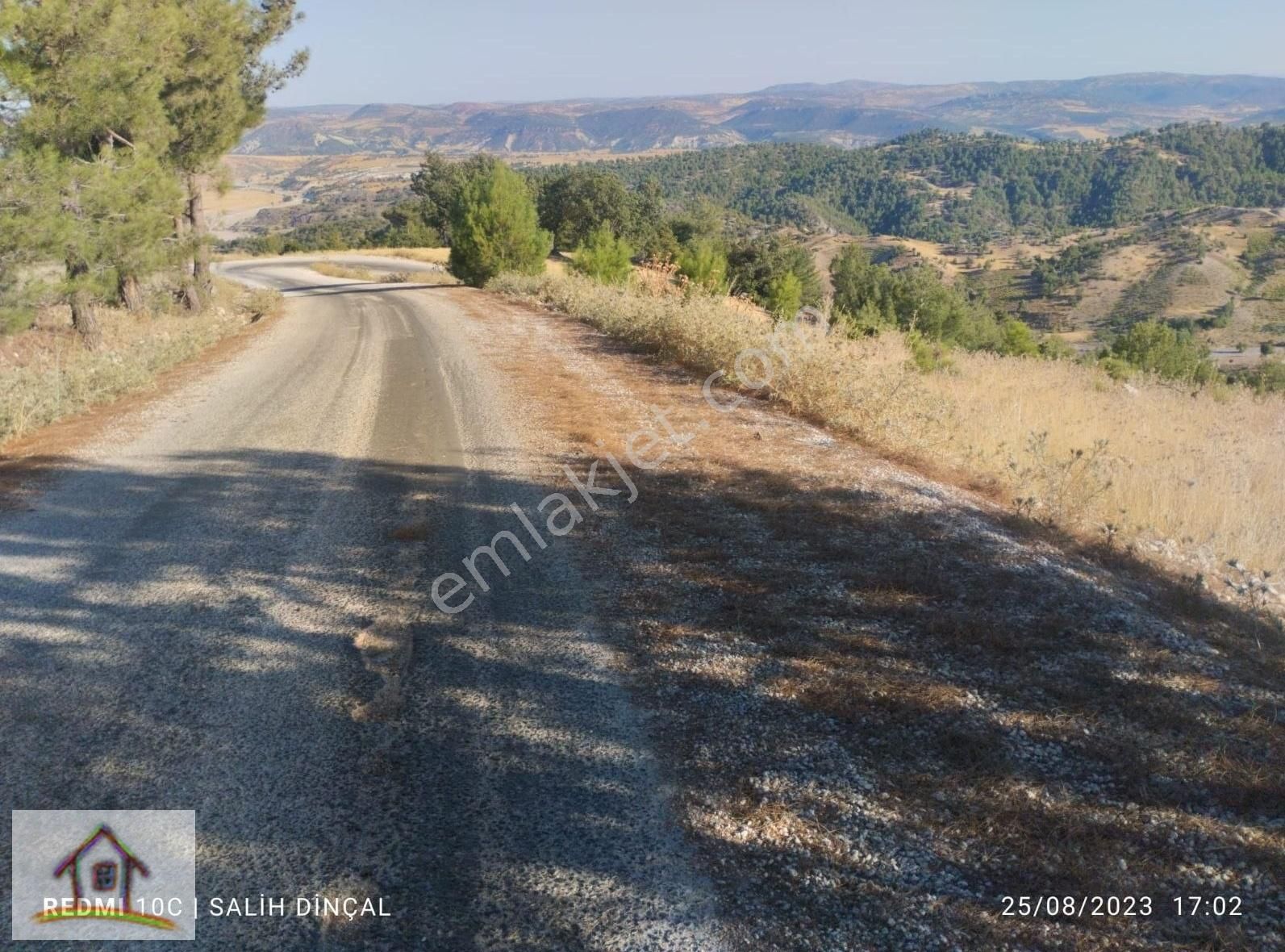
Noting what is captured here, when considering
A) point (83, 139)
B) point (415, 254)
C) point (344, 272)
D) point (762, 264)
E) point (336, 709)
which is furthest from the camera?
point (415, 254)

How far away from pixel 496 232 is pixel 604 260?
405cm

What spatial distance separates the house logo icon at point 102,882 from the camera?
92.3 inches

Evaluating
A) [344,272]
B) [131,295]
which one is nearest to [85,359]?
[131,295]

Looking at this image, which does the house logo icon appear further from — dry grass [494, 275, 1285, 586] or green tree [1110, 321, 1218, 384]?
green tree [1110, 321, 1218, 384]

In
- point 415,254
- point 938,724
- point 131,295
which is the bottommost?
point 938,724

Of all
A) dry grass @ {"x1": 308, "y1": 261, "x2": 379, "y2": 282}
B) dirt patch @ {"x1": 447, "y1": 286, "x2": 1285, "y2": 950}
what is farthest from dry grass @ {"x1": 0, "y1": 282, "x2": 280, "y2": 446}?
dry grass @ {"x1": 308, "y1": 261, "x2": 379, "y2": 282}

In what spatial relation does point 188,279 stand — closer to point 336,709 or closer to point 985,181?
point 336,709

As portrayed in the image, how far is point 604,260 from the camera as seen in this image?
73.8 feet

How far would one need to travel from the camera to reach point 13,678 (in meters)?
3.54

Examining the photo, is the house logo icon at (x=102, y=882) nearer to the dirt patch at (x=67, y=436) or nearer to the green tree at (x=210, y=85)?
the dirt patch at (x=67, y=436)

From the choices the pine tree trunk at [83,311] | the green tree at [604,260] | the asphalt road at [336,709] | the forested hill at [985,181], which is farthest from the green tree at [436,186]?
the asphalt road at [336,709]

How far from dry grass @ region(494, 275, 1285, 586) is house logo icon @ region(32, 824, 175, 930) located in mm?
5338

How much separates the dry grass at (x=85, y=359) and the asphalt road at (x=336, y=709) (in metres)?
2.35

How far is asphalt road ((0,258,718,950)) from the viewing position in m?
2.39
